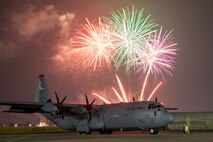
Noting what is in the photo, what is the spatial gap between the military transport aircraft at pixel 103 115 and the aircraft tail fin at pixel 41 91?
4.36 metres

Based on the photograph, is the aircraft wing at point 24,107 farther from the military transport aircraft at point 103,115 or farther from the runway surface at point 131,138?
the runway surface at point 131,138

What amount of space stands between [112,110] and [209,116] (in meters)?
23.3

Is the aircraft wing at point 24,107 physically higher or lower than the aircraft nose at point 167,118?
higher

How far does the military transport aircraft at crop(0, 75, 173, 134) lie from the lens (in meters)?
44.1

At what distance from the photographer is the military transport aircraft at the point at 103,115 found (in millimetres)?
44094

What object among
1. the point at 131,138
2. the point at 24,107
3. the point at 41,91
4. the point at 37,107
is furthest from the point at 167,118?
the point at 41,91

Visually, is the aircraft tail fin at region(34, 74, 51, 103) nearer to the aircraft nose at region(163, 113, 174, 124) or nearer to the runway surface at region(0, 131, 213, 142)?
the runway surface at region(0, 131, 213, 142)

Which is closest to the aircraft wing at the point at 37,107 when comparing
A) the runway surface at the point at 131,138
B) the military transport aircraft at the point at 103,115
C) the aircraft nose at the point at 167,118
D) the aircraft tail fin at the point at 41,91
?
the military transport aircraft at the point at 103,115

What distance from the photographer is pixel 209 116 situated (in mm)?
64062

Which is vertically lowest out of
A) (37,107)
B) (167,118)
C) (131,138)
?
(131,138)

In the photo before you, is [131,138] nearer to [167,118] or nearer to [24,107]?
[167,118]

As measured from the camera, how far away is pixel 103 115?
49688 mm

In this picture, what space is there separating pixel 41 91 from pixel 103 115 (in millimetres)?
14526

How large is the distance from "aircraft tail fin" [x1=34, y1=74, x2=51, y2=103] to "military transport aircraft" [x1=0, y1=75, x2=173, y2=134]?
4.36m
